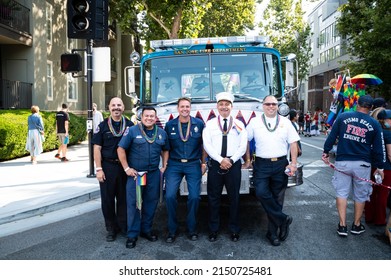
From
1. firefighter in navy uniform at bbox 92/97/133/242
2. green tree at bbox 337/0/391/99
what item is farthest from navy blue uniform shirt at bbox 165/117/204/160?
green tree at bbox 337/0/391/99

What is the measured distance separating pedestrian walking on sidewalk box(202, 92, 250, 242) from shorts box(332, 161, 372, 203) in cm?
140

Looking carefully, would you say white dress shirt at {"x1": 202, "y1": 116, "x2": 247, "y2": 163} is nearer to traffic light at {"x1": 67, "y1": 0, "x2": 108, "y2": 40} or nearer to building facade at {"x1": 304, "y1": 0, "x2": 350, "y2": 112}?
traffic light at {"x1": 67, "y1": 0, "x2": 108, "y2": 40}

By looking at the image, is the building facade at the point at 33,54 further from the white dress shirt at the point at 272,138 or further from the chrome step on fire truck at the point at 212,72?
the white dress shirt at the point at 272,138

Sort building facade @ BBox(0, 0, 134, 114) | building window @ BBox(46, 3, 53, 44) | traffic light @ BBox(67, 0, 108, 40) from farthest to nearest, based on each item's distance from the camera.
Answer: building window @ BBox(46, 3, 53, 44), building facade @ BBox(0, 0, 134, 114), traffic light @ BBox(67, 0, 108, 40)

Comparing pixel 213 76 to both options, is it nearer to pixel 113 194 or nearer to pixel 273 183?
pixel 273 183

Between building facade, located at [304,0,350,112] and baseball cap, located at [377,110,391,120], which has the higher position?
building facade, located at [304,0,350,112]

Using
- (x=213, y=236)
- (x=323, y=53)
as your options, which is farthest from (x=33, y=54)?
(x=323, y=53)

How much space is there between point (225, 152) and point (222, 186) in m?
0.48

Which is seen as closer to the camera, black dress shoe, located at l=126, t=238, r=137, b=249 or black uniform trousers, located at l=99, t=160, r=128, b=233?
→ black dress shoe, located at l=126, t=238, r=137, b=249

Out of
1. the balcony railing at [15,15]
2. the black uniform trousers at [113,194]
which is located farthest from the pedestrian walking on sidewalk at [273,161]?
the balcony railing at [15,15]

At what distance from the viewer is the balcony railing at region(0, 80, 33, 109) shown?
51.0 ft

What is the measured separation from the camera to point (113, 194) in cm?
527

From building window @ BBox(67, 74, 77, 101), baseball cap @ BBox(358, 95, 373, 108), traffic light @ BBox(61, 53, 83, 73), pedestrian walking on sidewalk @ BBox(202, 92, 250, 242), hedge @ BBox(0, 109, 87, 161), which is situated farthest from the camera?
building window @ BBox(67, 74, 77, 101)
